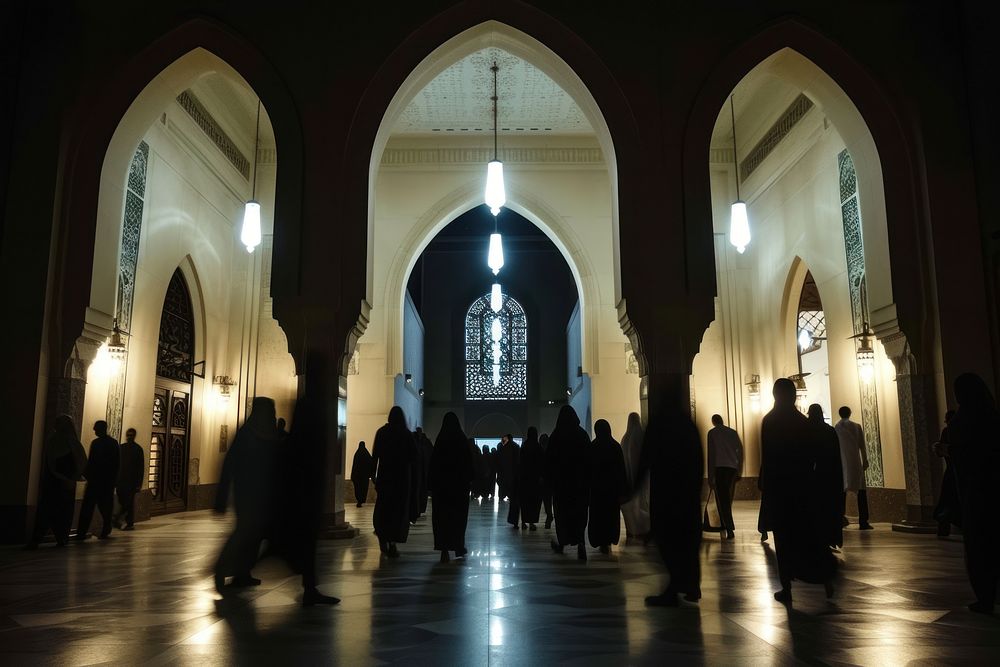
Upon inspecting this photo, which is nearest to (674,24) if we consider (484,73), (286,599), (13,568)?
(484,73)

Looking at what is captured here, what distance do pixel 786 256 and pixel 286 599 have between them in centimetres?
928

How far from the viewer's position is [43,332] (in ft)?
21.9

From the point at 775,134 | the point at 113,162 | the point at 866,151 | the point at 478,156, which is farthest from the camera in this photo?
the point at 478,156

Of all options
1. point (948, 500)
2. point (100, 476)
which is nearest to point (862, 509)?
point (948, 500)

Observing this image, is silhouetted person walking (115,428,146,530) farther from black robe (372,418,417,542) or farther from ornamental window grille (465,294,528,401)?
ornamental window grille (465,294,528,401)

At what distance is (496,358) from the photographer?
24.5 metres

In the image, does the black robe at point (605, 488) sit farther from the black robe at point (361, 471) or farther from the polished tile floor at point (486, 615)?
Result: the black robe at point (361, 471)

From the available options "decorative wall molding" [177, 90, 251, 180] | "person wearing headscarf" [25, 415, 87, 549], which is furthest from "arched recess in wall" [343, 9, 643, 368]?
"decorative wall molding" [177, 90, 251, 180]

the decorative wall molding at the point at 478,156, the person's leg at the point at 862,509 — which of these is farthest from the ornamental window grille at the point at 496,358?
the person's leg at the point at 862,509

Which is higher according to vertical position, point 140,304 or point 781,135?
point 781,135

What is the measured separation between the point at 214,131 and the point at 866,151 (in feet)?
28.1

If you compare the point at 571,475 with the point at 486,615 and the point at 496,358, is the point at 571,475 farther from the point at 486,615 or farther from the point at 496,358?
the point at 496,358

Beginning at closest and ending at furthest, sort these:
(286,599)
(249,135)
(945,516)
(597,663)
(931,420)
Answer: (597,663) → (286,599) → (945,516) → (931,420) → (249,135)

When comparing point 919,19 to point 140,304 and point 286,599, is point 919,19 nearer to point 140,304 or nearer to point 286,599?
point 286,599
